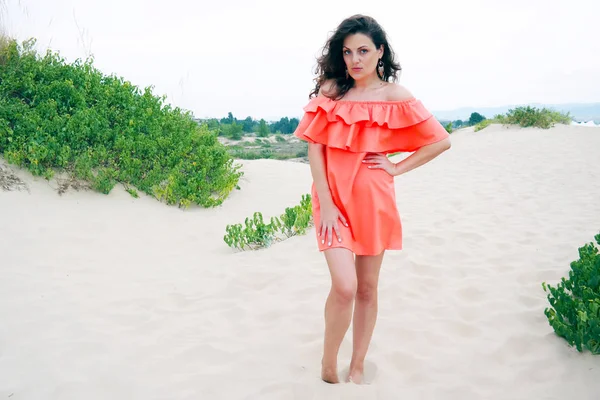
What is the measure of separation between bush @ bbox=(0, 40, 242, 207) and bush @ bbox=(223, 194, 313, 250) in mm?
1644

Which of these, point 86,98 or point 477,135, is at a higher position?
point 86,98

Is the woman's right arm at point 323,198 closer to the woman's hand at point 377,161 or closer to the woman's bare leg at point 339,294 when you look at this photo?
the woman's bare leg at point 339,294

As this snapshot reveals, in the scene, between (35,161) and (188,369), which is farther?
(35,161)

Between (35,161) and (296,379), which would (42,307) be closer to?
(296,379)

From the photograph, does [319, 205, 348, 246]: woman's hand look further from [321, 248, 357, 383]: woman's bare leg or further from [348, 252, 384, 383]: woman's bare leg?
[348, 252, 384, 383]: woman's bare leg

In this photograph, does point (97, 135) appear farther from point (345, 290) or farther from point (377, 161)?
point (345, 290)

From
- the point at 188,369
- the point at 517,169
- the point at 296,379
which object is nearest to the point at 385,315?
the point at 296,379

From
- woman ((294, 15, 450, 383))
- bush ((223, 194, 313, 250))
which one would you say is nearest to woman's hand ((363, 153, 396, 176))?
woman ((294, 15, 450, 383))

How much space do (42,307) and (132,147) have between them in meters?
3.70

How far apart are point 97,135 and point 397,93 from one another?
5.46m

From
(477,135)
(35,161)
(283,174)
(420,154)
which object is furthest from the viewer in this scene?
(477,135)

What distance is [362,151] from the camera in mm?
2545

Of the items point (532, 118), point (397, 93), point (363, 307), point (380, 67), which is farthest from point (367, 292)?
point (532, 118)

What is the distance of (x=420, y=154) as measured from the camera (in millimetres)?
2670
